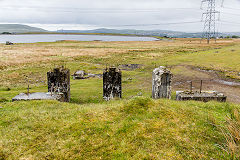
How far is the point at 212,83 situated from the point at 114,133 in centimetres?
1526

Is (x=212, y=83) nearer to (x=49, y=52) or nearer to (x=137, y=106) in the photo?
(x=137, y=106)

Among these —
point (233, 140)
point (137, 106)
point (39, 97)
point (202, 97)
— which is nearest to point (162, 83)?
point (202, 97)

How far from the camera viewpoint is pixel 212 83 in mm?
18797

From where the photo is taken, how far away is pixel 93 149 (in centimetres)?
605

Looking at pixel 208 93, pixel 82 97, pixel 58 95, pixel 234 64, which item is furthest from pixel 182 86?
pixel 234 64

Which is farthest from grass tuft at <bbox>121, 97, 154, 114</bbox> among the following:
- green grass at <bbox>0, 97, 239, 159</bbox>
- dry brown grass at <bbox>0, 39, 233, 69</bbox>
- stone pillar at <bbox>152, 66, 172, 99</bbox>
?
dry brown grass at <bbox>0, 39, 233, 69</bbox>

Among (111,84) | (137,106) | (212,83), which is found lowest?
(212,83)

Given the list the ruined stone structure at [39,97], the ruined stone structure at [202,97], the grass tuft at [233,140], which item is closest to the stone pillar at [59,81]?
the ruined stone structure at [39,97]

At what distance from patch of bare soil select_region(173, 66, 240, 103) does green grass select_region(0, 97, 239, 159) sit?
7563 mm

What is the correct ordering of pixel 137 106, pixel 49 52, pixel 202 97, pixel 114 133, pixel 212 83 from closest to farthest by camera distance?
pixel 114 133, pixel 137 106, pixel 202 97, pixel 212 83, pixel 49 52

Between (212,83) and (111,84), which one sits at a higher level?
(111,84)

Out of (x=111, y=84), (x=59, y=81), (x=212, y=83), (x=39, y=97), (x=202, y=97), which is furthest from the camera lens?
(x=212, y=83)

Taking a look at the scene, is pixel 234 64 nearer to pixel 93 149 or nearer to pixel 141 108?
pixel 141 108

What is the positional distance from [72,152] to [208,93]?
34.0 ft
